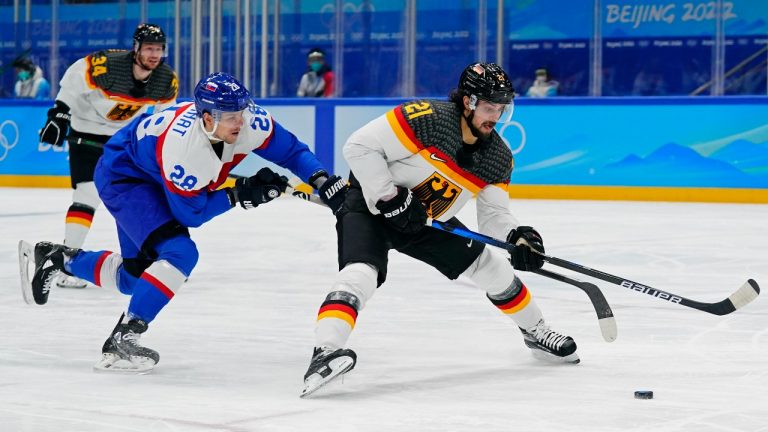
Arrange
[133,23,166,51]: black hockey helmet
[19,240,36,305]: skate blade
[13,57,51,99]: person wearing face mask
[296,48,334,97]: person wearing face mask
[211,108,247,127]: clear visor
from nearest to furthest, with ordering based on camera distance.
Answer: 1. [211,108,247,127]: clear visor
2. [19,240,36,305]: skate blade
3. [133,23,166,51]: black hockey helmet
4. [296,48,334,97]: person wearing face mask
5. [13,57,51,99]: person wearing face mask

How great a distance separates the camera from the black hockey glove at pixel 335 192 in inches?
146

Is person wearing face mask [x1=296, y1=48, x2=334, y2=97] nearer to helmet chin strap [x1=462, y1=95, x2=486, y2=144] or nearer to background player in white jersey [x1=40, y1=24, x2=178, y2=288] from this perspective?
background player in white jersey [x1=40, y1=24, x2=178, y2=288]

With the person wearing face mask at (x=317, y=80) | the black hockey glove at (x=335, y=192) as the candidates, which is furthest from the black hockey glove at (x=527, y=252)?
the person wearing face mask at (x=317, y=80)

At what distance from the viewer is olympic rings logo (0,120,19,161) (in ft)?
40.9

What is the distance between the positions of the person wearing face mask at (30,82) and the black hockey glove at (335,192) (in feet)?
31.6

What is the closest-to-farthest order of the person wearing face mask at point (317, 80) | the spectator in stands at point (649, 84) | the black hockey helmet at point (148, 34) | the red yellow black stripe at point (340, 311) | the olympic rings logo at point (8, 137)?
1. the red yellow black stripe at point (340, 311)
2. the black hockey helmet at point (148, 34)
3. the person wearing face mask at point (317, 80)
4. the spectator in stands at point (649, 84)
5. the olympic rings logo at point (8, 137)

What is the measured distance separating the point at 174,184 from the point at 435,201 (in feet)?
2.58

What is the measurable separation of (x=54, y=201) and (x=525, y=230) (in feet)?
24.5

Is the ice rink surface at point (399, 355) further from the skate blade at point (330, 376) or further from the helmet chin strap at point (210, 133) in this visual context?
the helmet chin strap at point (210, 133)

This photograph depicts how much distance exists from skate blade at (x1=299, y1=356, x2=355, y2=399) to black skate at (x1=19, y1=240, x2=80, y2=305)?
1.44m

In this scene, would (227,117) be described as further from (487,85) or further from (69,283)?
(69,283)

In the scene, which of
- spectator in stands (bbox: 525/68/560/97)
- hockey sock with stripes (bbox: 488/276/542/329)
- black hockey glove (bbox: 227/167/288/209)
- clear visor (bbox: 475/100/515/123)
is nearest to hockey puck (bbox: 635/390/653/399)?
hockey sock with stripes (bbox: 488/276/542/329)

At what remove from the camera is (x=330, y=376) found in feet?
10.5

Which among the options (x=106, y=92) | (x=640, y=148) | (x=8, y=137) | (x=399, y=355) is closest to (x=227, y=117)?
(x=399, y=355)
